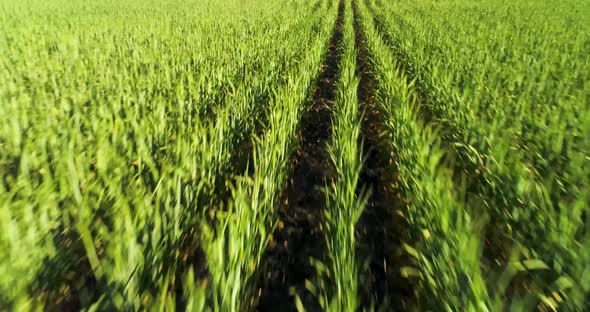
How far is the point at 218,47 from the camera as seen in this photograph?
6098mm

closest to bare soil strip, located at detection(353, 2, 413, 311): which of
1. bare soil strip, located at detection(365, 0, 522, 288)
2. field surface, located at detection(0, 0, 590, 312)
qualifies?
field surface, located at detection(0, 0, 590, 312)

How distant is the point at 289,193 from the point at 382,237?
2.96 feet

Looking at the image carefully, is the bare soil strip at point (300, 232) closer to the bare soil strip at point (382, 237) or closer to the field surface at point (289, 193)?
the field surface at point (289, 193)

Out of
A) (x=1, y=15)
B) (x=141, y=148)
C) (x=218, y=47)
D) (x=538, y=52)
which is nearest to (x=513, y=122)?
(x=141, y=148)

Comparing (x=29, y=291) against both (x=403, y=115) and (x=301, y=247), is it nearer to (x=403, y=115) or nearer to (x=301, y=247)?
(x=301, y=247)

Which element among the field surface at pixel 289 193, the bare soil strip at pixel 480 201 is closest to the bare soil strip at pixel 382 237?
the field surface at pixel 289 193

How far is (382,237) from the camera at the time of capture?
7.69 ft

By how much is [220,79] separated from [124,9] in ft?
35.8

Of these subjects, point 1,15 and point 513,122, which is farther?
point 1,15

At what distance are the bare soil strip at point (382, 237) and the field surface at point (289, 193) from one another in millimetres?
13

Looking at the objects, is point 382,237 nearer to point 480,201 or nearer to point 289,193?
point 480,201

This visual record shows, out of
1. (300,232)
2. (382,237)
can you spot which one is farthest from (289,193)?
(382,237)

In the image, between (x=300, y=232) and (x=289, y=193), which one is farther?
(x=289, y=193)

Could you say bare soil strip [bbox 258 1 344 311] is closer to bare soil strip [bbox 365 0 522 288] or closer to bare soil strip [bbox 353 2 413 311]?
bare soil strip [bbox 353 2 413 311]
